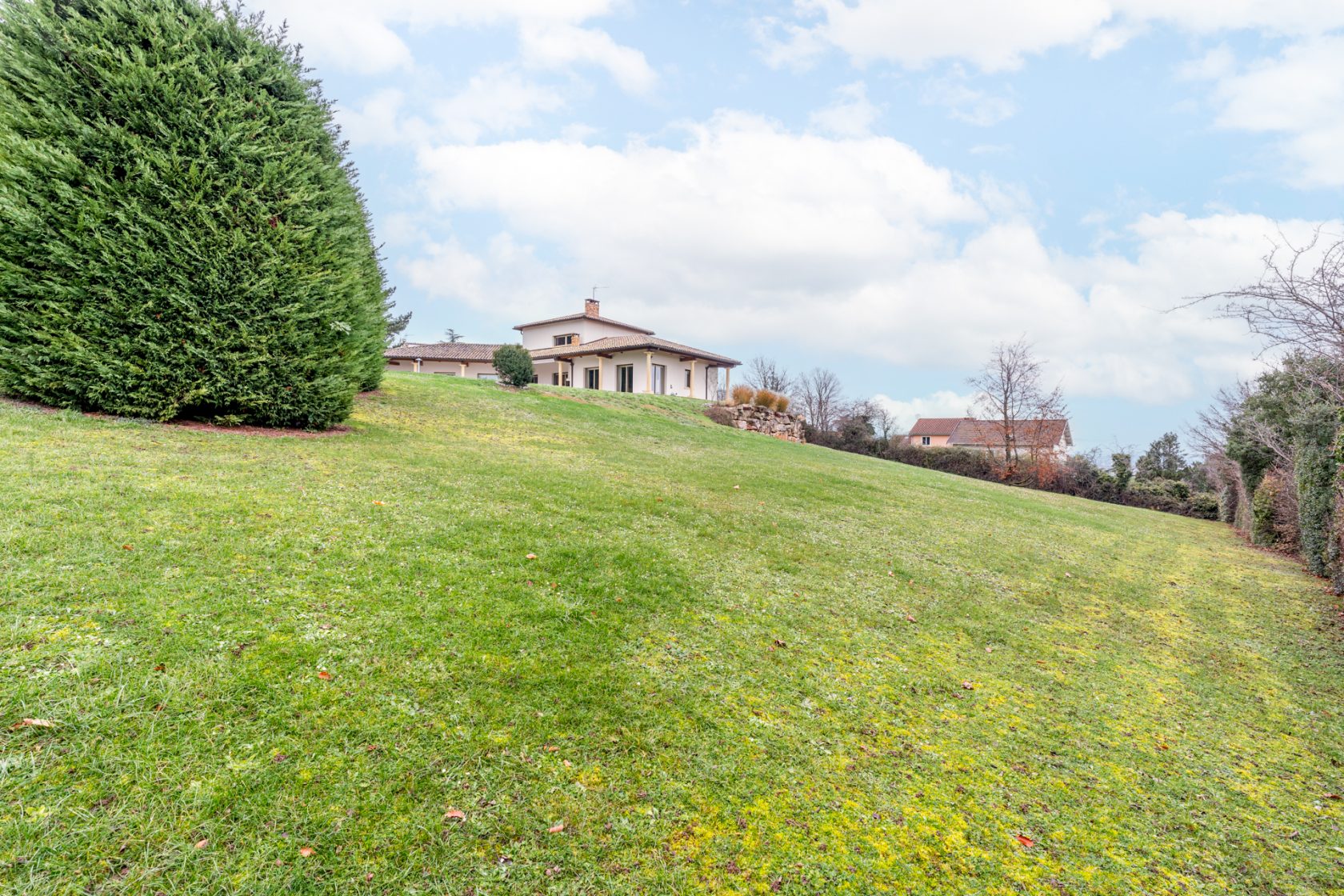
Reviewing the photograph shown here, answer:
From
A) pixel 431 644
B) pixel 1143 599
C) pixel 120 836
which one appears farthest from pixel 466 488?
pixel 1143 599

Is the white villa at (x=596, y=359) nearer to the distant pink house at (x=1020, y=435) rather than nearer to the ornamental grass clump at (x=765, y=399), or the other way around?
the ornamental grass clump at (x=765, y=399)

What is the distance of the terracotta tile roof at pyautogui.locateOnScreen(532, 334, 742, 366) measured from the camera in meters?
33.1

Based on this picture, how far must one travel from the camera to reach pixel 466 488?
7.83 metres

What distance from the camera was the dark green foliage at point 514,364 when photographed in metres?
21.6

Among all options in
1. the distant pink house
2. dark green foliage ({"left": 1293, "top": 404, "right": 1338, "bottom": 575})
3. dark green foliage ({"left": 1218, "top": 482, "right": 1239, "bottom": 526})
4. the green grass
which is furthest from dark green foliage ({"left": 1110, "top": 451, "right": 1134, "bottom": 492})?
the green grass

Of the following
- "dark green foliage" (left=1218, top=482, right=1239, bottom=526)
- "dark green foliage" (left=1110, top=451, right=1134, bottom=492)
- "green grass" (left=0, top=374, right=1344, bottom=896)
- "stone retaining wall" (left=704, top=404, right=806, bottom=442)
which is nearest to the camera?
"green grass" (left=0, top=374, right=1344, bottom=896)

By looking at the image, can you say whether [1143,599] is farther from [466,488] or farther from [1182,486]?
[1182,486]

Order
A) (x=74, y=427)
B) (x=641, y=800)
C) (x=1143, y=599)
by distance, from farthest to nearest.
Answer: (x=1143, y=599) < (x=74, y=427) < (x=641, y=800)

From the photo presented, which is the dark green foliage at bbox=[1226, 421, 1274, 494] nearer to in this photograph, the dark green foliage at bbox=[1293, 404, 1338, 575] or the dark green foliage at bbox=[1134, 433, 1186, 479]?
the dark green foliage at bbox=[1293, 404, 1338, 575]

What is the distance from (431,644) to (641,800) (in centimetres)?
190

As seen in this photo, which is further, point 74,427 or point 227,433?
point 227,433

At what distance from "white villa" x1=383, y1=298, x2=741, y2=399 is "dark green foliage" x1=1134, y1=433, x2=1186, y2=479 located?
3030cm

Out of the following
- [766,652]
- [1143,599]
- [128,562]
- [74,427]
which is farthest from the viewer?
[1143,599]

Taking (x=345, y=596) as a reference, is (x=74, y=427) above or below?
above
